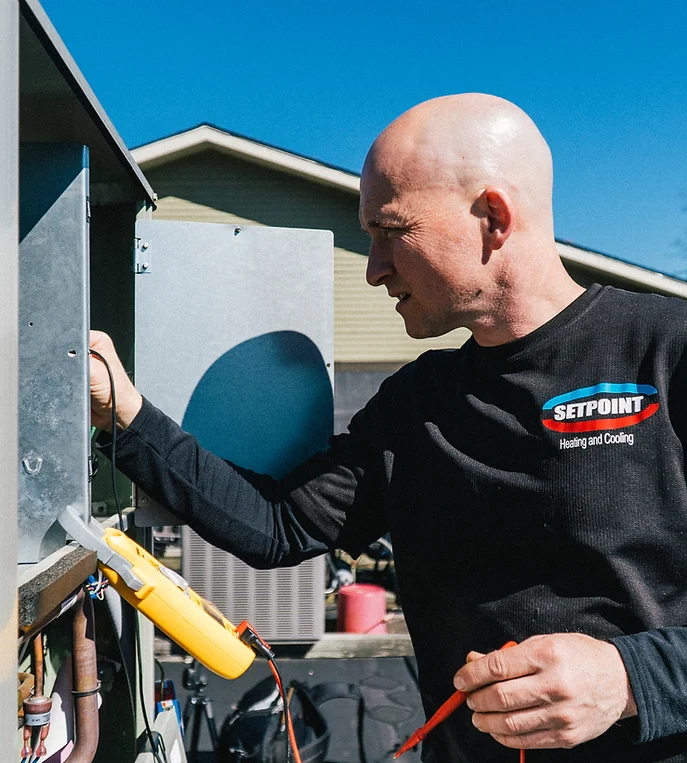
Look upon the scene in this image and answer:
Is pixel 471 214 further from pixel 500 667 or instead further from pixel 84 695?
pixel 84 695

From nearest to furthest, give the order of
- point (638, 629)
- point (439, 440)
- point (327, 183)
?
point (638, 629)
point (439, 440)
point (327, 183)

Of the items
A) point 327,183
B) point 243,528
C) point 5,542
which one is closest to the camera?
point 5,542

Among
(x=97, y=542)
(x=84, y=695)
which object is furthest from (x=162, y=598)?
(x=84, y=695)

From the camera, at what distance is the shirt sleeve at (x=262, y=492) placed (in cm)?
173

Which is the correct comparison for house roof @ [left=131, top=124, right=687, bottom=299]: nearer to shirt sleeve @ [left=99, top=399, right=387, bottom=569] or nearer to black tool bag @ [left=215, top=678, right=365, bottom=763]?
black tool bag @ [left=215, top=678, right=365, bottom=763]

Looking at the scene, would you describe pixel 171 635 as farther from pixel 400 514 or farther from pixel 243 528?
pixel 400 514

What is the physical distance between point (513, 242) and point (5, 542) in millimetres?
1171

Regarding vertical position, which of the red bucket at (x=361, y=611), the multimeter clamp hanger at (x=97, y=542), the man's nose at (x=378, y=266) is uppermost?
the man's nose at (x=378, y=266)

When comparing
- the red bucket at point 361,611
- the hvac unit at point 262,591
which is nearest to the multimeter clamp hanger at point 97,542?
the hvac unit at point 262,591

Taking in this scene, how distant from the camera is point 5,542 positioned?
2.99 feet

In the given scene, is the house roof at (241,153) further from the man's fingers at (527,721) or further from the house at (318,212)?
the man's fingers at (527,721)

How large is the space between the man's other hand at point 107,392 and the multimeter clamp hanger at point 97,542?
0.30 m

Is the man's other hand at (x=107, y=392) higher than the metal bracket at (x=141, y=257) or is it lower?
lower

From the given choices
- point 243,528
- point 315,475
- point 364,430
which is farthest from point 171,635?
point 364,430
